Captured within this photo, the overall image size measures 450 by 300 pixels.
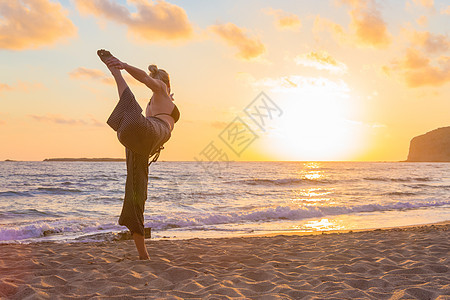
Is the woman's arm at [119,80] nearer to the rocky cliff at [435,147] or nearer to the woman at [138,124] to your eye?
the woman at [138,124]

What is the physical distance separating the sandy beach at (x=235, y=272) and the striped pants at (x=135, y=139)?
834mm

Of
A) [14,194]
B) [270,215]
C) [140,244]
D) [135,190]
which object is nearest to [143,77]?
[135,190]

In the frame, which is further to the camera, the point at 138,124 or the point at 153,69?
the point at 153,69

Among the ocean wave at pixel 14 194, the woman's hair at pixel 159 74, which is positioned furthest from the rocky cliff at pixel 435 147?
the woman's hair at pixel 159 74

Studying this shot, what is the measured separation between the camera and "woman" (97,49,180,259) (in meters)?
3.46

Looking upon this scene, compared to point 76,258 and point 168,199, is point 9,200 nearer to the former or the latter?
point 168,199

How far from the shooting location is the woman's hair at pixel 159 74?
435 cm

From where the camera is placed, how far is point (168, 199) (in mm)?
21734

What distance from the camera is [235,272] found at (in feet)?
15.9

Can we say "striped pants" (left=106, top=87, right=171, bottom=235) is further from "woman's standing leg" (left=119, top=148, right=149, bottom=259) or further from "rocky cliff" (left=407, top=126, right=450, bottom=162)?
"rocky cliff" (left=407, top=126, right=450, bottom=162)

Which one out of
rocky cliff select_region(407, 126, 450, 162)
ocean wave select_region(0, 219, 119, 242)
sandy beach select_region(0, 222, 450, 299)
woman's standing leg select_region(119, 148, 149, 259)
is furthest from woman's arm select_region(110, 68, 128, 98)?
rocky cliff select_region(407, 126, 450, 162)

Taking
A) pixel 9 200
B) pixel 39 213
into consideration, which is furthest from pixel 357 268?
pixel 9 200

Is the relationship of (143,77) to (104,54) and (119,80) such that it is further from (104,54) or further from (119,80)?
(104,54)

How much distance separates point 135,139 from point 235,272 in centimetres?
240
